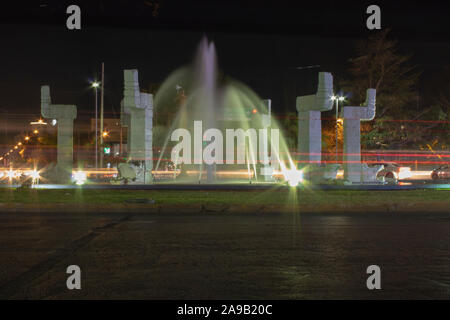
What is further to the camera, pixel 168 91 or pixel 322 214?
pixel 168 91

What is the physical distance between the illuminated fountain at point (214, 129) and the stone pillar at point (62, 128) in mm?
5954

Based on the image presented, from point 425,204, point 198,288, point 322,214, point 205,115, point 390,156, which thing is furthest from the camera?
point 390,156

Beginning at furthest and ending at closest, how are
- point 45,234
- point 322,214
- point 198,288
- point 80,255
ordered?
point 322,214 < point 45,234 < point 80,255 < point 198,288

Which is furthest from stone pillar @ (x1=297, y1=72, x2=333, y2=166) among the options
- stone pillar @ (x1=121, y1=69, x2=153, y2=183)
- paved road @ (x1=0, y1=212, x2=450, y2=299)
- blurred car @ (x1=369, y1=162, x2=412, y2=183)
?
paved road @ (x1=0, y1=212, x2=450, y2=299)

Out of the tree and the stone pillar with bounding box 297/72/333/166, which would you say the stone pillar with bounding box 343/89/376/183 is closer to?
the stone pillar with bounding box 297/72/333/166

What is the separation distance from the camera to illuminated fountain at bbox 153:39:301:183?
32.6 meters

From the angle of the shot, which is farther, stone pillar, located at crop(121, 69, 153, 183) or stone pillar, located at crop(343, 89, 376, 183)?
stone pillar, located at crop(343, 89, 376, 183)

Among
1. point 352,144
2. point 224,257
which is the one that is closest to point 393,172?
point 352,144

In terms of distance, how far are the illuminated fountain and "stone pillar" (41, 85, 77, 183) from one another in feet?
19.5
